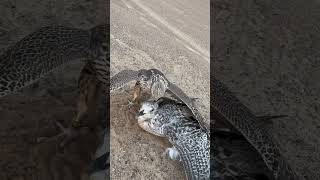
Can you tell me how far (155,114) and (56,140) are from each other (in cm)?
68

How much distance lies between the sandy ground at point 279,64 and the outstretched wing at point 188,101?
0.82m

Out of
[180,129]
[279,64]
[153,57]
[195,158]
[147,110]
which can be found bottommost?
[195,158]

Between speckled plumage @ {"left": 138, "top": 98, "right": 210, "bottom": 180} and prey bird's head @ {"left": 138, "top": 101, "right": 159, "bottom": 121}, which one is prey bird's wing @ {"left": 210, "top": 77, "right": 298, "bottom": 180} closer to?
speckled plumage @ {"left": 138, "top": 98, "right": 210, "bottom": 180}

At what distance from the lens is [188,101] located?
4965 mm

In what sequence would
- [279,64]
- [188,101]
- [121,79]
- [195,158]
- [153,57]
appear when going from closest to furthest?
[195,158], [121,79], [188,101], [153,57], [279,64]

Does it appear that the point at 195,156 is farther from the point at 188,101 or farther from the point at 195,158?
the point at 188,101

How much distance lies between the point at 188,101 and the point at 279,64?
158 centimetres

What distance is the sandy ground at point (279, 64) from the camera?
550 centimetres

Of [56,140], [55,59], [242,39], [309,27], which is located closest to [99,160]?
[56,140]

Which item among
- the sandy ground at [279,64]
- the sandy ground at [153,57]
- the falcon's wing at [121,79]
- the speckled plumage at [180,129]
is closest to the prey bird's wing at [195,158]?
the speckled plumage at [180,129]

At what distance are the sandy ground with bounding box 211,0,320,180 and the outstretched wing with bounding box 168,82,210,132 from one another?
0.82 meters

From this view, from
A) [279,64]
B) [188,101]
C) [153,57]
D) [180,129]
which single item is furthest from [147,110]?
[279,64]

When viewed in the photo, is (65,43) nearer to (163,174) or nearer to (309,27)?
(163,174)

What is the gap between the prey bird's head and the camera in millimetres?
Result: 4625
